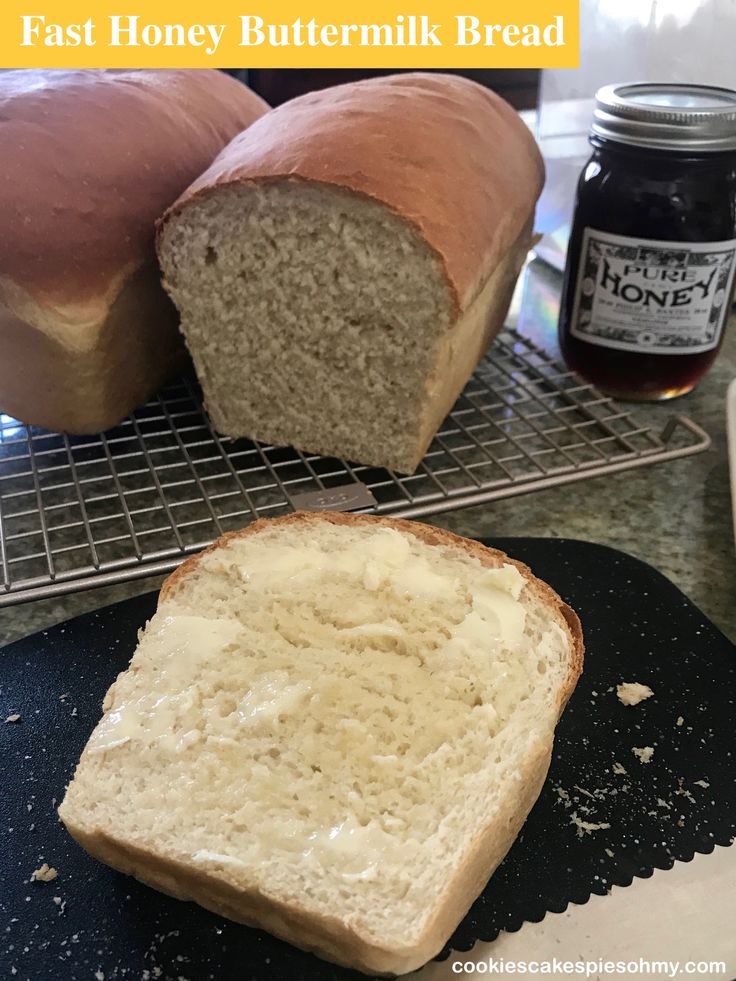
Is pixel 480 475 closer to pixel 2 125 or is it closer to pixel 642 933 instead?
pixel 642 933

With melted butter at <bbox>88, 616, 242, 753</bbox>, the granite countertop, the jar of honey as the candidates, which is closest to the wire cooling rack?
the granite countertop

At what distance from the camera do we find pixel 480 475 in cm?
170

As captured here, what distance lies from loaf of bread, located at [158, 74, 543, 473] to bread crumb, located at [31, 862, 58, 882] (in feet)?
3.17

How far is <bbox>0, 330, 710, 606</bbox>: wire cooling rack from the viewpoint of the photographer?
1.49 m

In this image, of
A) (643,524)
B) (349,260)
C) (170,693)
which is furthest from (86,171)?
(643,524)

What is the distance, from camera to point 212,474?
1707 millimetres

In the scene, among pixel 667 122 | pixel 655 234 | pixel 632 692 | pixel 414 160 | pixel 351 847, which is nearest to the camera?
pixel 351 847

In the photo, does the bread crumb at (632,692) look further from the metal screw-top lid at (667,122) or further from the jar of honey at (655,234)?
the metal screw-top lid at (667,122)

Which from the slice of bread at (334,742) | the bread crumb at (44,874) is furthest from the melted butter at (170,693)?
the bread crumb at (44,874)

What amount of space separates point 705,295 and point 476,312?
1.53 ft

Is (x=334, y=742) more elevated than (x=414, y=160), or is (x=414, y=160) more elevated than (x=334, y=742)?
(x=414, y=160)

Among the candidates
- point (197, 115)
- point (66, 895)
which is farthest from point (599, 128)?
point (66, 895)

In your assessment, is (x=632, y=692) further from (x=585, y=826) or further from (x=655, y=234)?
(x=655, y=234)

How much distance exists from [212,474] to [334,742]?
2.79ft
